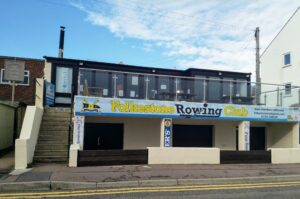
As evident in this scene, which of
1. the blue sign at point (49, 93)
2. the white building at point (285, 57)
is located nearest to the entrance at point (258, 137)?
the white building at point (285, 57)

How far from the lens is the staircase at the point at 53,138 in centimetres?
1220

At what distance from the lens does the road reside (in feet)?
24.2

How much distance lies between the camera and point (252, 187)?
8.98m

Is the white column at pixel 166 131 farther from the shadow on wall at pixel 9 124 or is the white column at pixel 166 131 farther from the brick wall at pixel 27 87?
the brick wall at pixel 27 87

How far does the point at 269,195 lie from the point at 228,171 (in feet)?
10.2

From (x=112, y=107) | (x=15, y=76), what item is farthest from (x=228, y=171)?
(x=15, y=76)

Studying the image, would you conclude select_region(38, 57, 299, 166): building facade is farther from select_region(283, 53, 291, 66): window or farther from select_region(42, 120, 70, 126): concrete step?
select_region(283, 53, 291, 66): window

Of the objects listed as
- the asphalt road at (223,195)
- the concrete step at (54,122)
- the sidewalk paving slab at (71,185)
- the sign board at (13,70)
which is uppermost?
the sign board at (13,70)

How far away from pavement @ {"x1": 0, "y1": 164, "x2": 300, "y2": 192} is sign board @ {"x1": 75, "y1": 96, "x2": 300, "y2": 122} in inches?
138

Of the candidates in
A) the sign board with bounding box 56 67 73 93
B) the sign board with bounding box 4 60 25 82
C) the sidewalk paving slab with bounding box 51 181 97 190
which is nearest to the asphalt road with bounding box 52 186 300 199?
the sidewalk paving slab with bounding box 51 181 97 190

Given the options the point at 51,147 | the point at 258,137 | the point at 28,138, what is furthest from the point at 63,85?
the point at 258,137

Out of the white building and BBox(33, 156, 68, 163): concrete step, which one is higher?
the white building

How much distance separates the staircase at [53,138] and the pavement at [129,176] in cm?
105

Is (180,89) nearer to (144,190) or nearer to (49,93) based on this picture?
(49,93)
